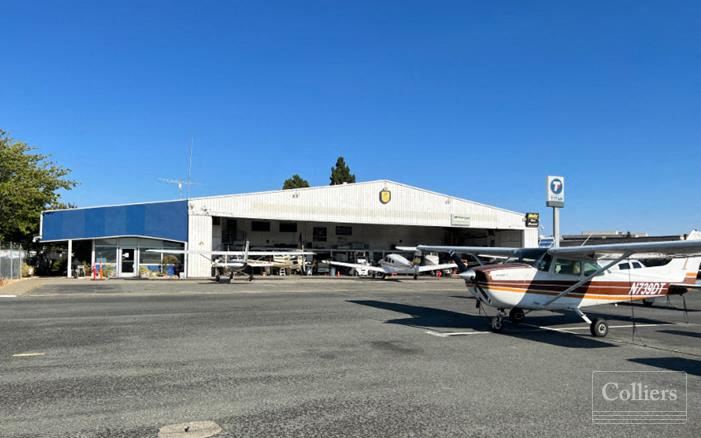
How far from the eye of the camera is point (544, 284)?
11.1 m

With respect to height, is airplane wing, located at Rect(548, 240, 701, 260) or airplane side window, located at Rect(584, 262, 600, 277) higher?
airplane wing, located at Rect(548, 240, 701, 260)

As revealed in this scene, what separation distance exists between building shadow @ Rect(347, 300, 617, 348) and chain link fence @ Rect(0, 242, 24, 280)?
84.7 feet

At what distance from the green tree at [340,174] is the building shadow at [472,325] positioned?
2360 inches

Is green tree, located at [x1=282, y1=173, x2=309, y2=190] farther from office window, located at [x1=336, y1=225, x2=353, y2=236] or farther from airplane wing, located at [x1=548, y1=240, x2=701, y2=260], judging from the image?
airplane wing, located at [x1=548, y1=240, x2=701, y2=260]

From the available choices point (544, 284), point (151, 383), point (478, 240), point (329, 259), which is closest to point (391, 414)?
point (151, 383)

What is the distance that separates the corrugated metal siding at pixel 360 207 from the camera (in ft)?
126

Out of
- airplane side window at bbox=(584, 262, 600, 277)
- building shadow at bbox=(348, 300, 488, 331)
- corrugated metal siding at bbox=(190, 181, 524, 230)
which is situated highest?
corrugated metal siding at bbox=(190, 181, 524, 230)

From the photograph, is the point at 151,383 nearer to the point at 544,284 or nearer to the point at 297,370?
the point at 297,370

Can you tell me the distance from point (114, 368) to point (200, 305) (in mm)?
9702

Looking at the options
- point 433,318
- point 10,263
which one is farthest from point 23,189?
point 433,318

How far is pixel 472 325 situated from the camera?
12.3m

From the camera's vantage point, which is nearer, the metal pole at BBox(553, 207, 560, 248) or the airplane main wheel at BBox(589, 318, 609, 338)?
the airplane main wheel at BBox(589, 318, 609, 338)

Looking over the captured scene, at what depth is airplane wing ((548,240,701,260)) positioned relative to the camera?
9.27m

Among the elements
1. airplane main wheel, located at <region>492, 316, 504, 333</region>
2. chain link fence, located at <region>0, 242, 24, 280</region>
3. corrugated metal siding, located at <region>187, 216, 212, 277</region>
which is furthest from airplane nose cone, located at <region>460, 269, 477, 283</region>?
chain link fence, located at <region>0, 242, 24, 280</region>
